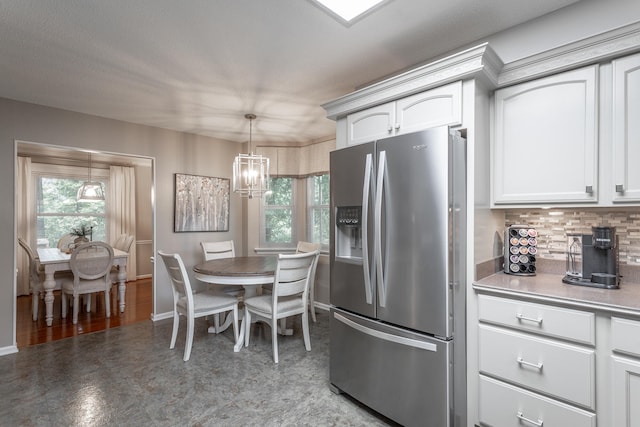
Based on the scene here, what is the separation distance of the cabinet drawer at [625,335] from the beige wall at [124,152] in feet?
14.0

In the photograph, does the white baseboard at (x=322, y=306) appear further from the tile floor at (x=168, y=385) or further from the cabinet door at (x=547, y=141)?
the cabinet door at (x=547, y=141)

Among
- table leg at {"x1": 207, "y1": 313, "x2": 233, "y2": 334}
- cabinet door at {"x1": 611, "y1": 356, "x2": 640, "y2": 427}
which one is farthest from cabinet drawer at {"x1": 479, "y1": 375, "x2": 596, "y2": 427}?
table leg at {"x1": 207, "y1": 313, "x2": 233, "y2": 334}

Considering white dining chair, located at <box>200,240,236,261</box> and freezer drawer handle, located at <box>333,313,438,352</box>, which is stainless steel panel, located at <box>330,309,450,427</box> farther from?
white dining chair, located at <box>200,240,236,261</box>

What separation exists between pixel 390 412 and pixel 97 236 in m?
6.23

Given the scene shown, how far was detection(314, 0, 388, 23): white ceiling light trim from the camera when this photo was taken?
1.63m

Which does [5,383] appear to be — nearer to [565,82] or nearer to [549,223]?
[549,223]

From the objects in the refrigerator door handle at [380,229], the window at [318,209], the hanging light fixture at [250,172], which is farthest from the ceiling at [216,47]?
the window at [318,209]

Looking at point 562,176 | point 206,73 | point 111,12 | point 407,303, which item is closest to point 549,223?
point 562,176

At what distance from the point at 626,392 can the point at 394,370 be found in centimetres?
103

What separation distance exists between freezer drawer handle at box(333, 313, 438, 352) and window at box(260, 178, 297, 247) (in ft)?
8.65

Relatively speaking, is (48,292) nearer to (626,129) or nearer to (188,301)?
(188,301)

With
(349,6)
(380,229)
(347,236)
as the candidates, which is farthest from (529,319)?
(349,6)

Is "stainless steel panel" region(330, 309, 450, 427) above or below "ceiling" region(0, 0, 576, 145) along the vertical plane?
below

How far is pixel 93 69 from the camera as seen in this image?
250 cm
